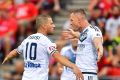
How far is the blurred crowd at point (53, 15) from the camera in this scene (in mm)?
17031

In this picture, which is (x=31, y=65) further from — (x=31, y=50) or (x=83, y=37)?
(x=83, y=37)

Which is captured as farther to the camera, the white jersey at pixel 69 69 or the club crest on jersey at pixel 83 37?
the white jersey at pixel 69 69

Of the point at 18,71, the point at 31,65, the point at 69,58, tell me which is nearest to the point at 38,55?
the point at 31,65

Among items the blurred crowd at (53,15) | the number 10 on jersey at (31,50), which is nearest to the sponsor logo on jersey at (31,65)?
the number 10 on jersey at (31,50)

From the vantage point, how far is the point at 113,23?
60.0 ft

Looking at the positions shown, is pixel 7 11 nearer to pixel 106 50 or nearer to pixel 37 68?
pixel 106 50

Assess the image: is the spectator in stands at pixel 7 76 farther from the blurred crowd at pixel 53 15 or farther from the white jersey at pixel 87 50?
the white jersey at pixel 87 50

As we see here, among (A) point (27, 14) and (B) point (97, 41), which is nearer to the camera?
(B) point (97, 41)

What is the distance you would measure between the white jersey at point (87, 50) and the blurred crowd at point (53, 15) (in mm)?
4020

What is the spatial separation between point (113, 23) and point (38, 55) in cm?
706

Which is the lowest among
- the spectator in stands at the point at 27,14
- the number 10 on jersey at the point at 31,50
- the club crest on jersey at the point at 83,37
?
the number 10 on jersey at the point at 31,50

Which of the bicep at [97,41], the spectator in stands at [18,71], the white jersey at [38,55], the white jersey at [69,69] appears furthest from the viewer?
the spectator in stands at [18,71]

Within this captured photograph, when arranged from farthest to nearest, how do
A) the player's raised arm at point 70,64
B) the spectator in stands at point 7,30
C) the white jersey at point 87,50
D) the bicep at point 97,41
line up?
the spectator in stands at point 7,30, the white jersey at point 87,50, the bicep at point 97,41, the player's raised arm at point 70,64

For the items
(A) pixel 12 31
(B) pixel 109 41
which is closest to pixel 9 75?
(A) pixel 12 31
